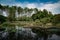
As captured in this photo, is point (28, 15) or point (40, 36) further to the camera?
point (28, 15)

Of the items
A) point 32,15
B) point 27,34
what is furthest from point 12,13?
point 27,34

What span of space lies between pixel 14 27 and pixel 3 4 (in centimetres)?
64

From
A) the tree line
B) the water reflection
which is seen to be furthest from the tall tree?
the water reflection

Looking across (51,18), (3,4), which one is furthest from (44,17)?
(3,4)

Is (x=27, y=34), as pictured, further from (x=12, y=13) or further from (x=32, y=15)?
(x=12, y=13)

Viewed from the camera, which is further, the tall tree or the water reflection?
the tall tree

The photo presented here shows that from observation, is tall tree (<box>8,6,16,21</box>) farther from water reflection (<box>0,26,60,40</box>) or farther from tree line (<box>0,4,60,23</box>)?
water reflection (<box>0,26,60,40</box>)

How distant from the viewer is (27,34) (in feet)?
11.8

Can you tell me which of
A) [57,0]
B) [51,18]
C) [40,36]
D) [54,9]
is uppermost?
[57,0]

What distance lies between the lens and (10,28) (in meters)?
3.68

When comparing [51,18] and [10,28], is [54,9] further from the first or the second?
[10,28]

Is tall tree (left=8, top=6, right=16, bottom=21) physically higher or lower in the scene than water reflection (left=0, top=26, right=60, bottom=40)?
higher

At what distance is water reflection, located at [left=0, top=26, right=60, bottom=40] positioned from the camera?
335 cm

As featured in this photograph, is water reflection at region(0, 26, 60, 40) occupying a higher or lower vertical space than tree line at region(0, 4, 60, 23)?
lower
